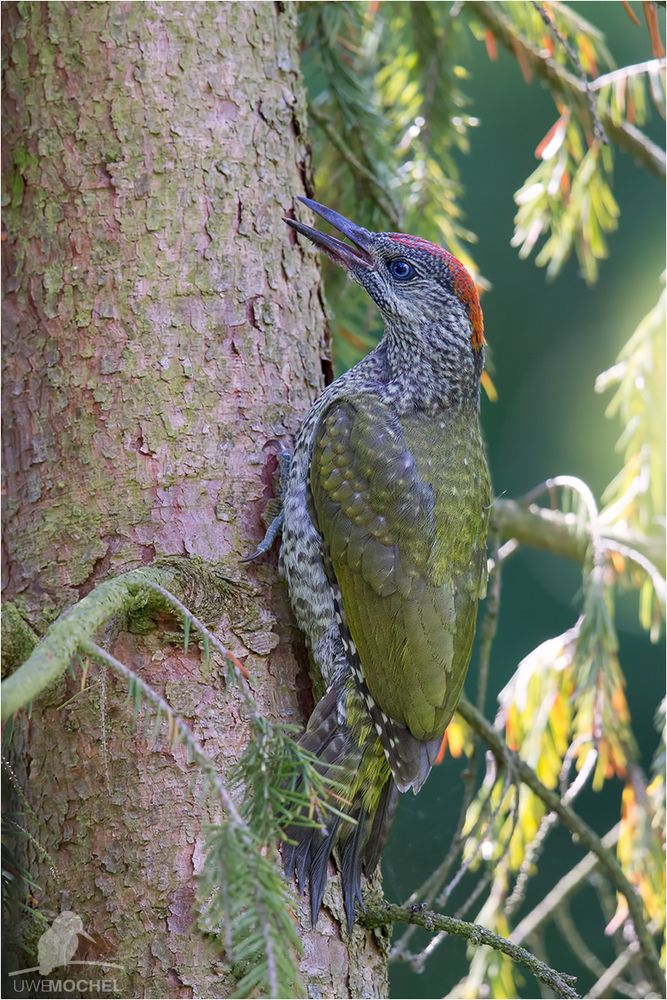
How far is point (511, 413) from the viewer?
6.07m

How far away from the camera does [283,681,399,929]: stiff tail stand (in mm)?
1935

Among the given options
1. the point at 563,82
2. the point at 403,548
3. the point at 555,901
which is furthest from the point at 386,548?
the point at 563,82

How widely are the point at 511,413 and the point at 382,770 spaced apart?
411 cm

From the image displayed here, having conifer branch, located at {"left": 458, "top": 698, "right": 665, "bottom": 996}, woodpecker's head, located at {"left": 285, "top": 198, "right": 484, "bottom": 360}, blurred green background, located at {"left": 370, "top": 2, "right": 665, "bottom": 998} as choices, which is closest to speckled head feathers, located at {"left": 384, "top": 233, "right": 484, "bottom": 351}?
woodpecker's head, located at {"left": 285, "top": 198, "right": 484, "bottom": 360}

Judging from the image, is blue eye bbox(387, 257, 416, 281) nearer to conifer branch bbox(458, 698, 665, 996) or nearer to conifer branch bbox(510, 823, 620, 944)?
conifer branch bbox(458, 698, 665, 996)

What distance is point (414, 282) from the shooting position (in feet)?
8.21

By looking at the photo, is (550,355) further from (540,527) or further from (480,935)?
(480,935)

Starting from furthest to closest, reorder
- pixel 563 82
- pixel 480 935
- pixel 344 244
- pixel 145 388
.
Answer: pixel 563 82
pixel 344 244
pixel 145 388
pixel 480 935

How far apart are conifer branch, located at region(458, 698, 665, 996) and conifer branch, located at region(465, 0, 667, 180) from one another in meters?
1.54

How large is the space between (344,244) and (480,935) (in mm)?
1474

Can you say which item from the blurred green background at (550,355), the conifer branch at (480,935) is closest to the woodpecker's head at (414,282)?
the conifer branch at (480,935)

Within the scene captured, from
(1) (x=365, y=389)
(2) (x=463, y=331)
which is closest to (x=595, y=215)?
(2) (x=463, y=331)

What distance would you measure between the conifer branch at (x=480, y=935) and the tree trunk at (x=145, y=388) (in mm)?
100

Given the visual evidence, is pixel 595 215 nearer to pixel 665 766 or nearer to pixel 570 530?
pixel 570 530
